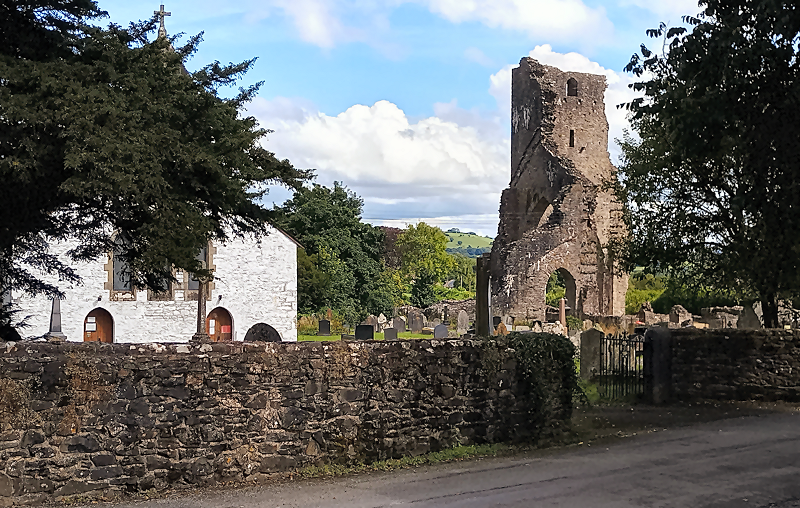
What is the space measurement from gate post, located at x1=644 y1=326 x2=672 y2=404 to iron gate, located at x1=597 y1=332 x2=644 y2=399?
0.35 metres

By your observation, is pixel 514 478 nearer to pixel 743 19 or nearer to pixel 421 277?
pixel 743 19

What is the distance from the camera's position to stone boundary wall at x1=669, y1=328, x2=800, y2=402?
15.7m

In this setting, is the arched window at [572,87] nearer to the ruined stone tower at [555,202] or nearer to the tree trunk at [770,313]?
the ruined stone tower at [555,202]

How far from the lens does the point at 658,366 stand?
1559cm

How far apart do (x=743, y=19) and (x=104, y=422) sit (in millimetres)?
9838

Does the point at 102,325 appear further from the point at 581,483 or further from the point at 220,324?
the point at 581,483

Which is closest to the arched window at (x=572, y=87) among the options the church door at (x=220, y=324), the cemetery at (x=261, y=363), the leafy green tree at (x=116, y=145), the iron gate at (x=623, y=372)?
the cemetery at (x=261, y=363)

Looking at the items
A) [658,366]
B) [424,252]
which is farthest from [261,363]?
[424,252]

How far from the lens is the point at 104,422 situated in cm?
827

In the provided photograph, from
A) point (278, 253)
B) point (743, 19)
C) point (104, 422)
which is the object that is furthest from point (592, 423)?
point (278, 253)

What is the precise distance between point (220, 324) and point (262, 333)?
3.78 metres

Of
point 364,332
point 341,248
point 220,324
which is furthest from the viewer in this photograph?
point 341,248

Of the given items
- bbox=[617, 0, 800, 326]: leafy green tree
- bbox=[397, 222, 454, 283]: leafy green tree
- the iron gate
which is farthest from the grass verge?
bbox=[397, 222, 454, 283]: leafy green tree

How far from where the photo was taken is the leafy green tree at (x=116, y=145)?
11.4 meters
